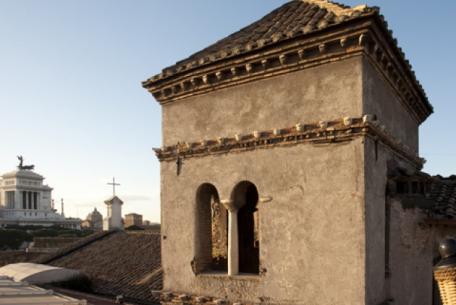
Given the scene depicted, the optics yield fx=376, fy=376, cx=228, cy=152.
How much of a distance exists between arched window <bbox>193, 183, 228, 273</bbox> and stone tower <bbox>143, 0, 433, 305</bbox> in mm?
21

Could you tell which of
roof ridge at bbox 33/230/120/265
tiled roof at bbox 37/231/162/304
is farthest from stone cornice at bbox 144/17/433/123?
roof ridge at bbox 33/230/120/265

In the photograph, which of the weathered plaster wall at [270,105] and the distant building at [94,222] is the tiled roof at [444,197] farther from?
the distant building at [94,222]

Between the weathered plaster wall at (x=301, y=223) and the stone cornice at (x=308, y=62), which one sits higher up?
the stone cornice at (x=308, y=62)

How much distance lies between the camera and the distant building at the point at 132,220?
25266 millimetres

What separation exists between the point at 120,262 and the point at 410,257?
1121 cm

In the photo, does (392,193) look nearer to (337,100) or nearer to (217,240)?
(337,100)

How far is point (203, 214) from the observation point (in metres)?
6.86

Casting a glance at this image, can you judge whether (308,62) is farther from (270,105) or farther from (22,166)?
(22,166)

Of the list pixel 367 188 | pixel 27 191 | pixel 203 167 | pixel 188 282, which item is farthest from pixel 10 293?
pixel 27 191

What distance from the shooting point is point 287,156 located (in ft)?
18.4

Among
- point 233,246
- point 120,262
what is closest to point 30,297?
point 233,246

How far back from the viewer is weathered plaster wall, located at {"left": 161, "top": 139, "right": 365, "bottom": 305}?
4945 millimetres

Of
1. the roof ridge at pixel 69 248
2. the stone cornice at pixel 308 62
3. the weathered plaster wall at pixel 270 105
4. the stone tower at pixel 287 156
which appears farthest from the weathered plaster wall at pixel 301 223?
the roof ridge at pixel 69 248

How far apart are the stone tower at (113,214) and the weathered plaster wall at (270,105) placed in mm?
15980
